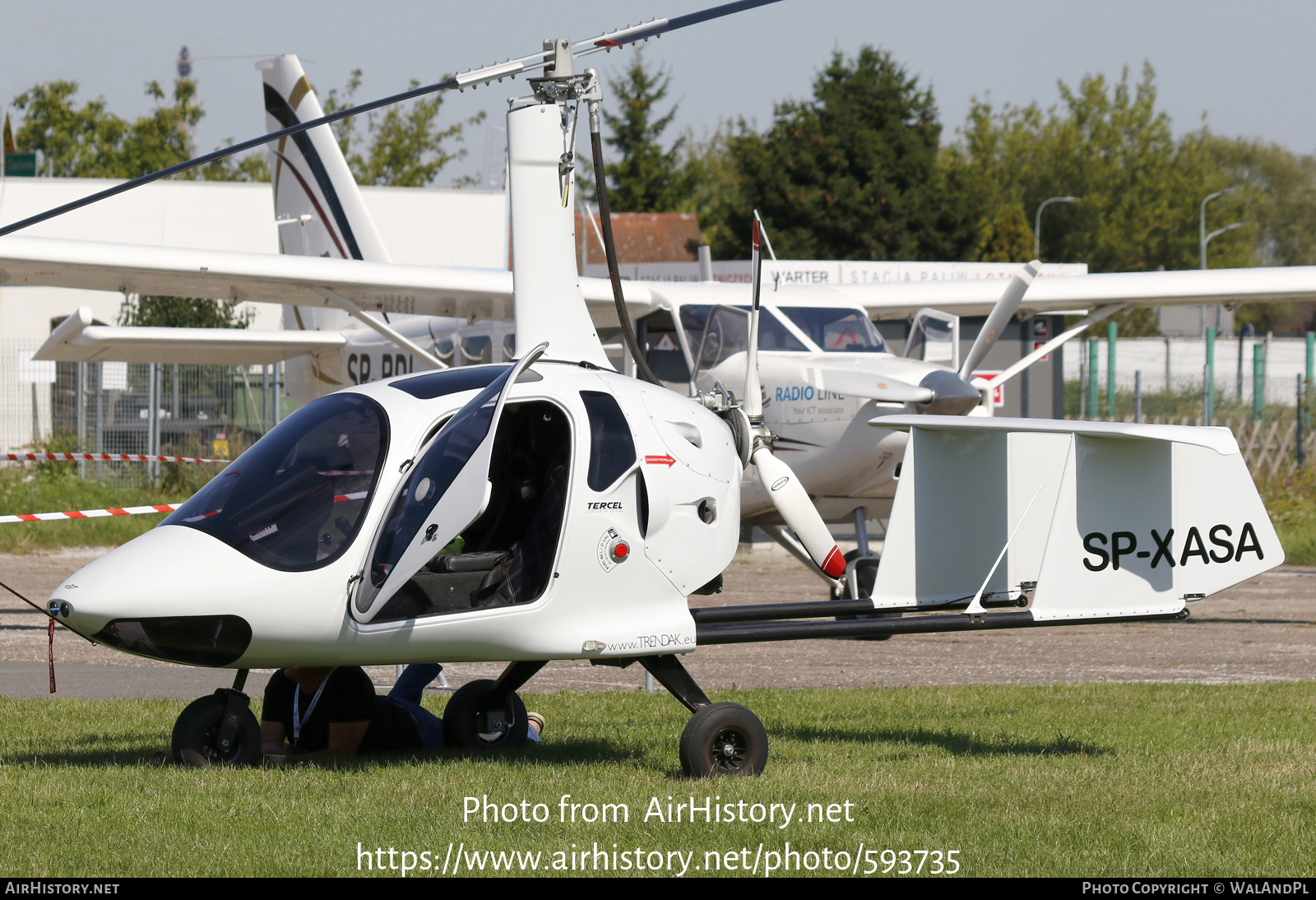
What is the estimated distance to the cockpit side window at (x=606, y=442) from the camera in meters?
6.56

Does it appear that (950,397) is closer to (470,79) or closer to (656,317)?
(656,317)

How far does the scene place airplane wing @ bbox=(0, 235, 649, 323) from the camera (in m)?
12.9

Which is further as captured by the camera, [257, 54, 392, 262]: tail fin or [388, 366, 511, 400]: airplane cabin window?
[257, 54, 392, 262]: tail fin

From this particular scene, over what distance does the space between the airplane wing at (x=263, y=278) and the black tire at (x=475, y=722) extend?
21.2ft

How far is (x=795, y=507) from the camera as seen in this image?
7.75 meters

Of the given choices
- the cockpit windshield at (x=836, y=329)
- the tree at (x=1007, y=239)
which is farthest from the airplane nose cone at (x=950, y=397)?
the tree at (x=1007, y=239)

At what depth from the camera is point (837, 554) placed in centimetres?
771

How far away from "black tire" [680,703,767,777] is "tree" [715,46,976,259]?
46.3m

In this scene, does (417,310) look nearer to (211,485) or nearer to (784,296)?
(784,296)

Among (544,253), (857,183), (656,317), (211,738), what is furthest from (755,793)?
(857,183)

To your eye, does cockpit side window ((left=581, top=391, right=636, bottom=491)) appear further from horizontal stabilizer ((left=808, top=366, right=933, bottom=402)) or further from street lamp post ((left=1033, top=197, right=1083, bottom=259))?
street lamp post ((left=1033, top=197, right=1083, bottom=259))

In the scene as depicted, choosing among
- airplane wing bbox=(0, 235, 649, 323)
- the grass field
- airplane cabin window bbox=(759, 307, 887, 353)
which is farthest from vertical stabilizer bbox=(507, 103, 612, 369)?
airplane wing bbox=(0, 235, 649, 323)

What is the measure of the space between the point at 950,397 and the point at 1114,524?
3.65 metres

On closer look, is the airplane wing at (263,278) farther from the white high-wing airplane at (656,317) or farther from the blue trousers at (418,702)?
the blue trousers at (418,702)
